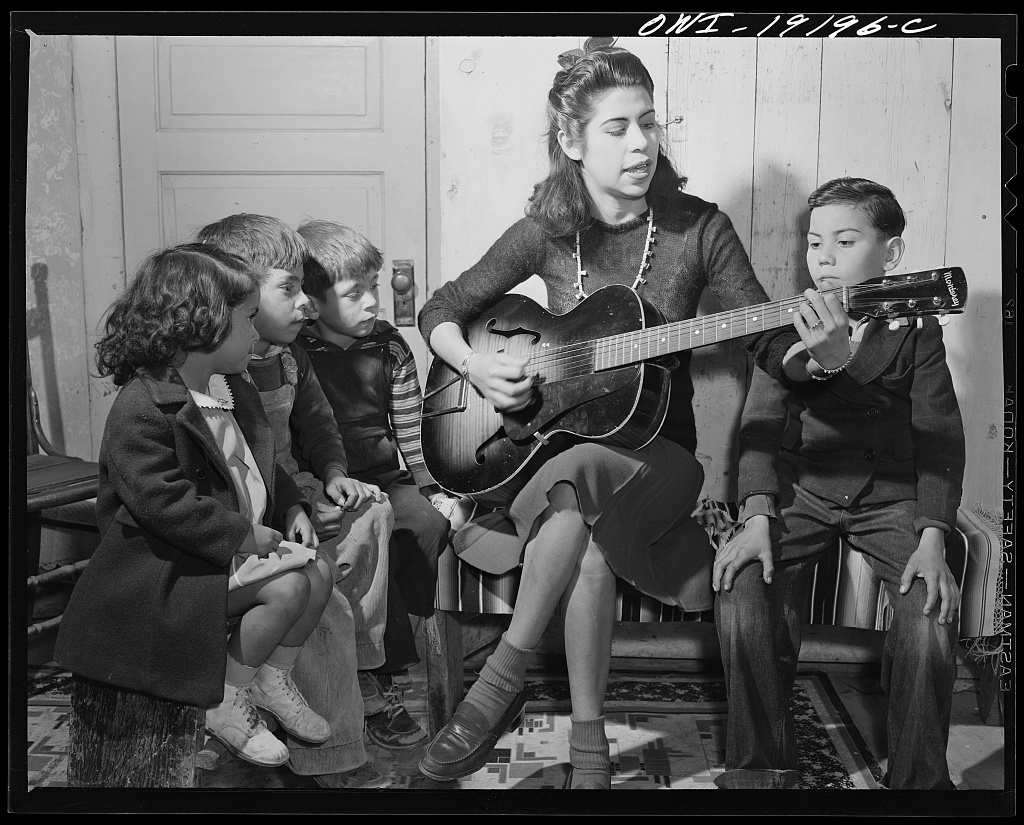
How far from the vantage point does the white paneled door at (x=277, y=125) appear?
9.75 ft

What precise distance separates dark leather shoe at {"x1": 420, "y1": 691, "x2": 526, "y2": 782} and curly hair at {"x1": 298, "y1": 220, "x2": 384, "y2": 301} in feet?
3.95

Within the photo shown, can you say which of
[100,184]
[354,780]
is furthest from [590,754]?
[100,184]

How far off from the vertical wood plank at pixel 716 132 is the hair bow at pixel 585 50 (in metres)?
0.17

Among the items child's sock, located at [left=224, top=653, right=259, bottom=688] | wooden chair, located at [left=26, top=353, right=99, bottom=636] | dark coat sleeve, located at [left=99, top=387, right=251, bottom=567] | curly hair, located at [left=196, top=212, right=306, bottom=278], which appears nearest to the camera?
dark coat sleeve, located at [left=99, top=387, right=251, bottom=567]

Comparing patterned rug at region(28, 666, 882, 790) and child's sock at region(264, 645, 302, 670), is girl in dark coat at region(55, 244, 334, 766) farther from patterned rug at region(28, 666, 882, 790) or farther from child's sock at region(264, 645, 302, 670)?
patterned rug at region(28, 666, 882, 790)

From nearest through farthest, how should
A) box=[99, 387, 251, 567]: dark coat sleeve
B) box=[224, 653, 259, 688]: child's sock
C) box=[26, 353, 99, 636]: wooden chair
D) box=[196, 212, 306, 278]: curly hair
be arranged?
box=[99, 387, 251, 567]: dark coat sleeve, box=[224, 653, 259, 688]: child's sock, box=[196, 212, 306, 278]: curly hair, box=[26, 353, 99, 636]: wooden chair

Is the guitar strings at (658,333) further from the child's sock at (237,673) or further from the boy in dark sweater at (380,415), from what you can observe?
the child's sock at (237,673)

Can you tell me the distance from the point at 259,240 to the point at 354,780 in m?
1.48

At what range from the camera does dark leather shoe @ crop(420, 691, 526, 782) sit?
9.79ft

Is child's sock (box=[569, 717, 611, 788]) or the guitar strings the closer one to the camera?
the guitar strings

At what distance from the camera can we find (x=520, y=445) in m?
2.94

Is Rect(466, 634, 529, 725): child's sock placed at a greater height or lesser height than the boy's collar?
lesser

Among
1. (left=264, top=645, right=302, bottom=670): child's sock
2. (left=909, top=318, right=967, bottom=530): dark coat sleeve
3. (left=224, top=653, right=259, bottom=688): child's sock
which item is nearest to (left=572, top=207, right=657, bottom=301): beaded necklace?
(left=909, top=318, right=967, bottom=530): dark coat sleeve
